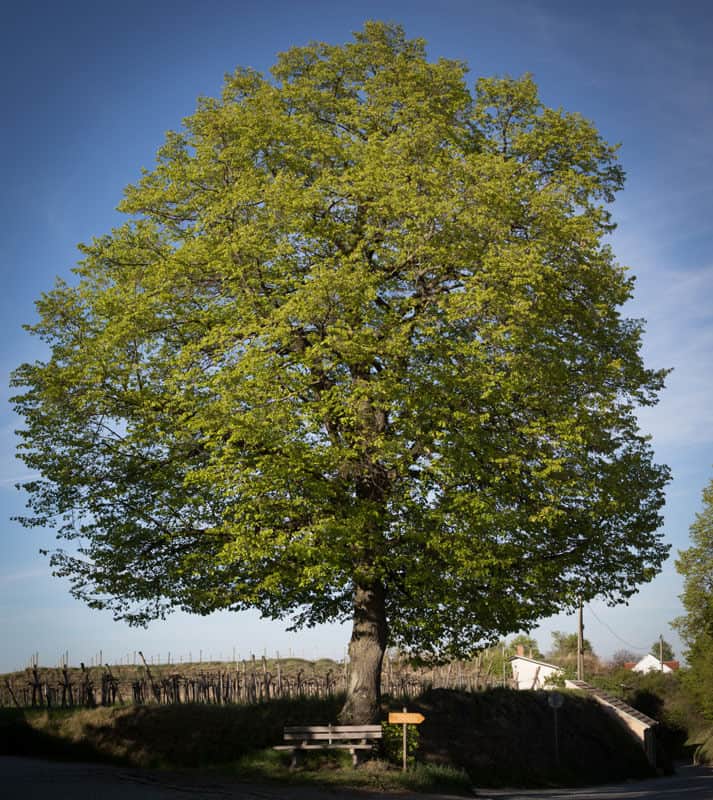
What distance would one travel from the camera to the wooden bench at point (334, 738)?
18125 millimetres

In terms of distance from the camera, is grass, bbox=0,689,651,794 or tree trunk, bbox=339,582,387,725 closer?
grass, bbox=0,689,651,794

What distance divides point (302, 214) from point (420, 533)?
7608 millimetres

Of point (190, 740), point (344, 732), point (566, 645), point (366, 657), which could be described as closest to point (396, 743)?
point (344, 732)

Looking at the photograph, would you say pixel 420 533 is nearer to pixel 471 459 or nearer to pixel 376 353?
pixel 471 459

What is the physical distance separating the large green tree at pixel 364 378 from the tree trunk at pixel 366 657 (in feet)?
0.18

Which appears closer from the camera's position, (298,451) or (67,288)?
(298,451)

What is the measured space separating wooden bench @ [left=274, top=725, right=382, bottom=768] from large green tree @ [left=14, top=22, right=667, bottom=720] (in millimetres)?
1142

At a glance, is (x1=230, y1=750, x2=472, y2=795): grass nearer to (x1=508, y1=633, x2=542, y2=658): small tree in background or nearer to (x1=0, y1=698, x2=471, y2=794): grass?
(x1=0, y1=698, x2=471, y2=794): grass

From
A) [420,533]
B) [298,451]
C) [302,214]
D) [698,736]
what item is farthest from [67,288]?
[698,736]

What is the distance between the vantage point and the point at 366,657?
19.7 metres

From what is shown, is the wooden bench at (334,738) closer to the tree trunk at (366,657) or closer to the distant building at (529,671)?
the tree trunk at (366,657)

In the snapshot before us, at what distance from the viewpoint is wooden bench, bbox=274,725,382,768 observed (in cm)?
1812

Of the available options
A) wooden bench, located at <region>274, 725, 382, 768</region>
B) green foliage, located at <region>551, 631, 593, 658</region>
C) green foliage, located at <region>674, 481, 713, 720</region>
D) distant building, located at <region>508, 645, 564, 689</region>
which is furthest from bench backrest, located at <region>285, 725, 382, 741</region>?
green foliage, located at <region>551, 631, 593, 658</region>

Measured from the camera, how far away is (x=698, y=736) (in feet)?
167
